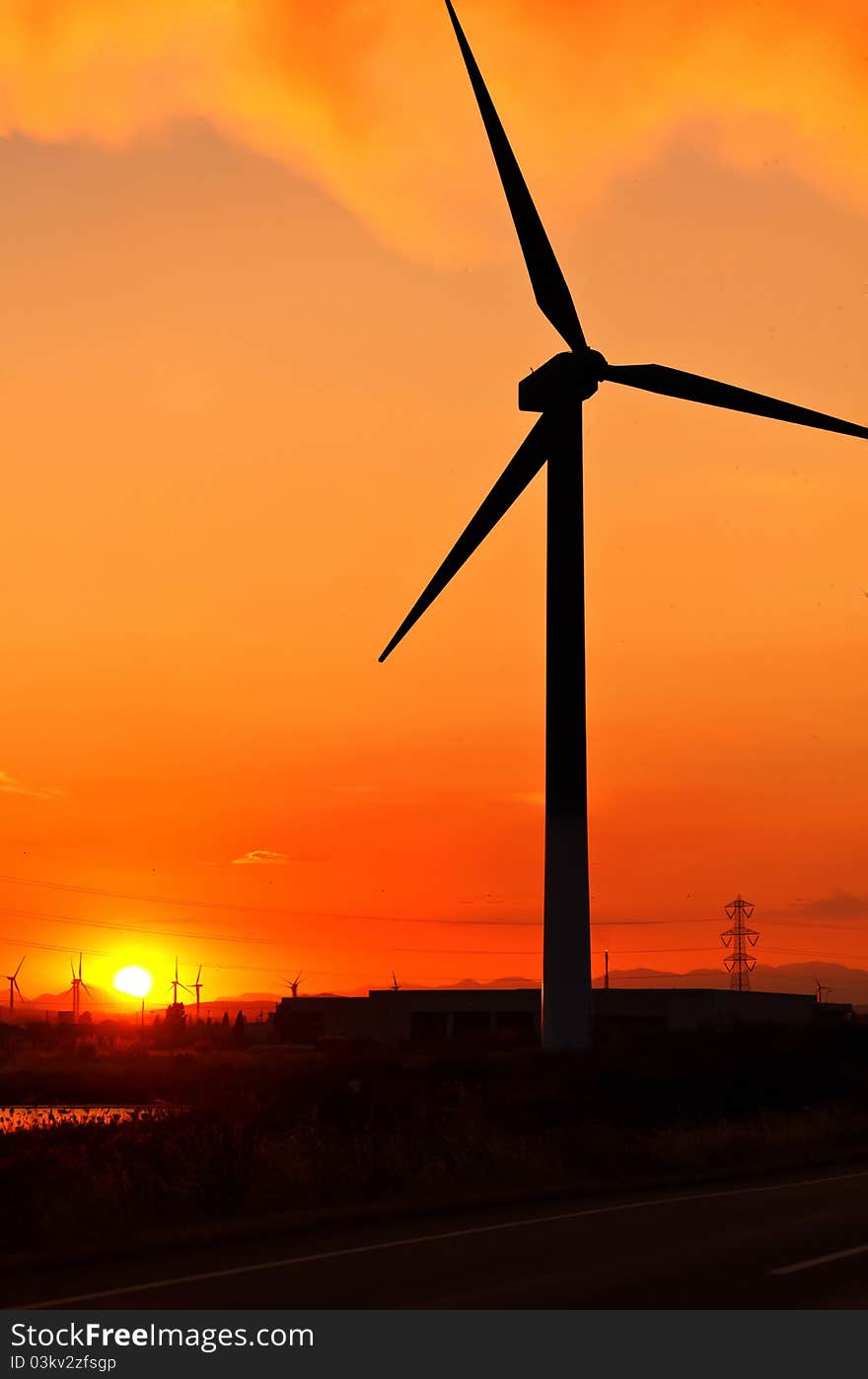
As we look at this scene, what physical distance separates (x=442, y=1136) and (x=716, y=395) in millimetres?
25464

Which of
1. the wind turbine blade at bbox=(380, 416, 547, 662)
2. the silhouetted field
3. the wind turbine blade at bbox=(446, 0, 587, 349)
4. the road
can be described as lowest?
the road

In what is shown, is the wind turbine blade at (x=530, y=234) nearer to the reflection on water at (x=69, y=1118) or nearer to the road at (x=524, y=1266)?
the reflection on water at (x=69, y=1118)

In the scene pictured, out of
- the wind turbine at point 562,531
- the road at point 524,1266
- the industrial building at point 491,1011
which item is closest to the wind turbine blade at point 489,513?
the wind turbine at point 562,531

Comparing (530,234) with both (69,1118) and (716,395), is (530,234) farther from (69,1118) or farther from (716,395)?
(69,1118)

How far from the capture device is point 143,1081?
9338 cm

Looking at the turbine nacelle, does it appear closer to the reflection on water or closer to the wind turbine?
the wind turbine

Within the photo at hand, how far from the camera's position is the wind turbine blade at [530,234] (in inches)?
1865

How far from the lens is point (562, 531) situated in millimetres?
48344

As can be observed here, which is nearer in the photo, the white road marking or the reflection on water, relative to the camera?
the white road marking

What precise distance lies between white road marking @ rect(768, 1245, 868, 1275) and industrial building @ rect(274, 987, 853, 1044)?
103806 millimetres

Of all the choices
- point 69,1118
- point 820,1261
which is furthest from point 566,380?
point 820,1261

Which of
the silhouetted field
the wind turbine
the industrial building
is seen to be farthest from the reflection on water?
the industrial building

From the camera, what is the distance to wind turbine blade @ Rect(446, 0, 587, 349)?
47375 mm

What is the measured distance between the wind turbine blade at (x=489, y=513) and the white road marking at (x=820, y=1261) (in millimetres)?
31068
